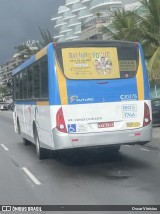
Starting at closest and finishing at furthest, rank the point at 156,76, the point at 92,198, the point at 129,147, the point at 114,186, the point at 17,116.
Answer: the point at 92,198
the point at 114,186
the point at 129,147
the point at 17,116
the point at 156,76

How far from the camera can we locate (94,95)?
38.0 ft

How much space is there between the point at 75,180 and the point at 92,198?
2.04 m

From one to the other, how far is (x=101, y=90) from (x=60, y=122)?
48.5 inches

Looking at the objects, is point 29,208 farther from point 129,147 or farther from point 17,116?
point 17,116

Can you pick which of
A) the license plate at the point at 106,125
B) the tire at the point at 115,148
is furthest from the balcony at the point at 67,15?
the license plate at the point at 106,125

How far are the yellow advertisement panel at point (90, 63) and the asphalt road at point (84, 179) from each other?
2215mm

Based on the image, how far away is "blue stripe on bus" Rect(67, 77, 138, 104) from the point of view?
11.5m

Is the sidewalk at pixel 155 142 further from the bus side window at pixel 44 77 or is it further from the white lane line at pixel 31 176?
the white lane line at pixel 31 176

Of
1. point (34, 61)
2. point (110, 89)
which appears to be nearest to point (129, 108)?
point (110, 89)

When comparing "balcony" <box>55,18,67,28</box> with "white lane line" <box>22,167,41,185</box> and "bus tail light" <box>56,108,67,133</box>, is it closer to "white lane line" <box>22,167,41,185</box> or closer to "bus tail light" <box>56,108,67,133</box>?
"white lane line" <box>22,167,41,185</box>

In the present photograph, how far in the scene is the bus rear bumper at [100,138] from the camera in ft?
36.8

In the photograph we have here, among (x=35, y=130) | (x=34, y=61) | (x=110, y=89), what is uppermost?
(x=34, y=61)

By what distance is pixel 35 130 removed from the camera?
1437 centimetres

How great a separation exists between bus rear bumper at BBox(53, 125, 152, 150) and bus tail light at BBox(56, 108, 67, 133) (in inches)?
3.7
